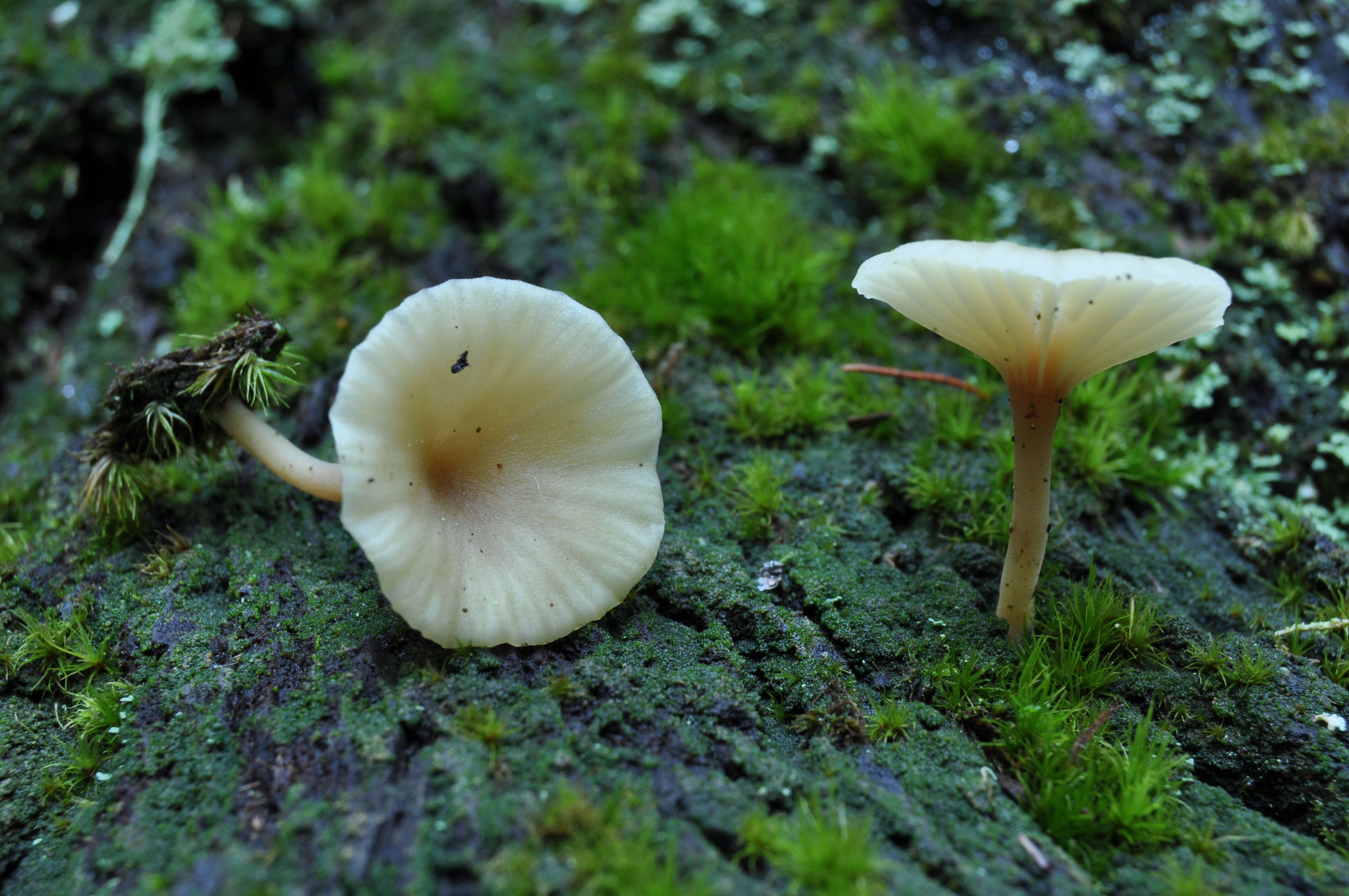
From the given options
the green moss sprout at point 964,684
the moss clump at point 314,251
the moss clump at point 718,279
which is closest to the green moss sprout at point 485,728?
the green moss sprout at point 964,684

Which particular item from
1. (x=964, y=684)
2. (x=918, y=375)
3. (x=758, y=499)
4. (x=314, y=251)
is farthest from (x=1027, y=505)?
(x=314, y=251)

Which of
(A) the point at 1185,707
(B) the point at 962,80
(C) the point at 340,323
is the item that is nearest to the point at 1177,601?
(A) the point at 1185,707

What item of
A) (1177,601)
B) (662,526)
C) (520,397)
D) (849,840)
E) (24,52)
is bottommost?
(1177,601)

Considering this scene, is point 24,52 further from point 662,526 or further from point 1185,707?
point 1185,707

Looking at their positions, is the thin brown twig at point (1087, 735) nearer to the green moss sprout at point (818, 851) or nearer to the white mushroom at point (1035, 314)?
the white mushroom at point (1035, 314)

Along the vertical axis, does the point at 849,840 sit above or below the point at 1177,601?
above

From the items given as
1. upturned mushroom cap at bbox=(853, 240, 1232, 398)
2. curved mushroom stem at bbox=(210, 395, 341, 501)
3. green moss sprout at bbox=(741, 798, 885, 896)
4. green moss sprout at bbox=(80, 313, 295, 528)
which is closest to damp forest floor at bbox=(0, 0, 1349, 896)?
green moss sprout at bbox=(741, 798, 885, 896)
